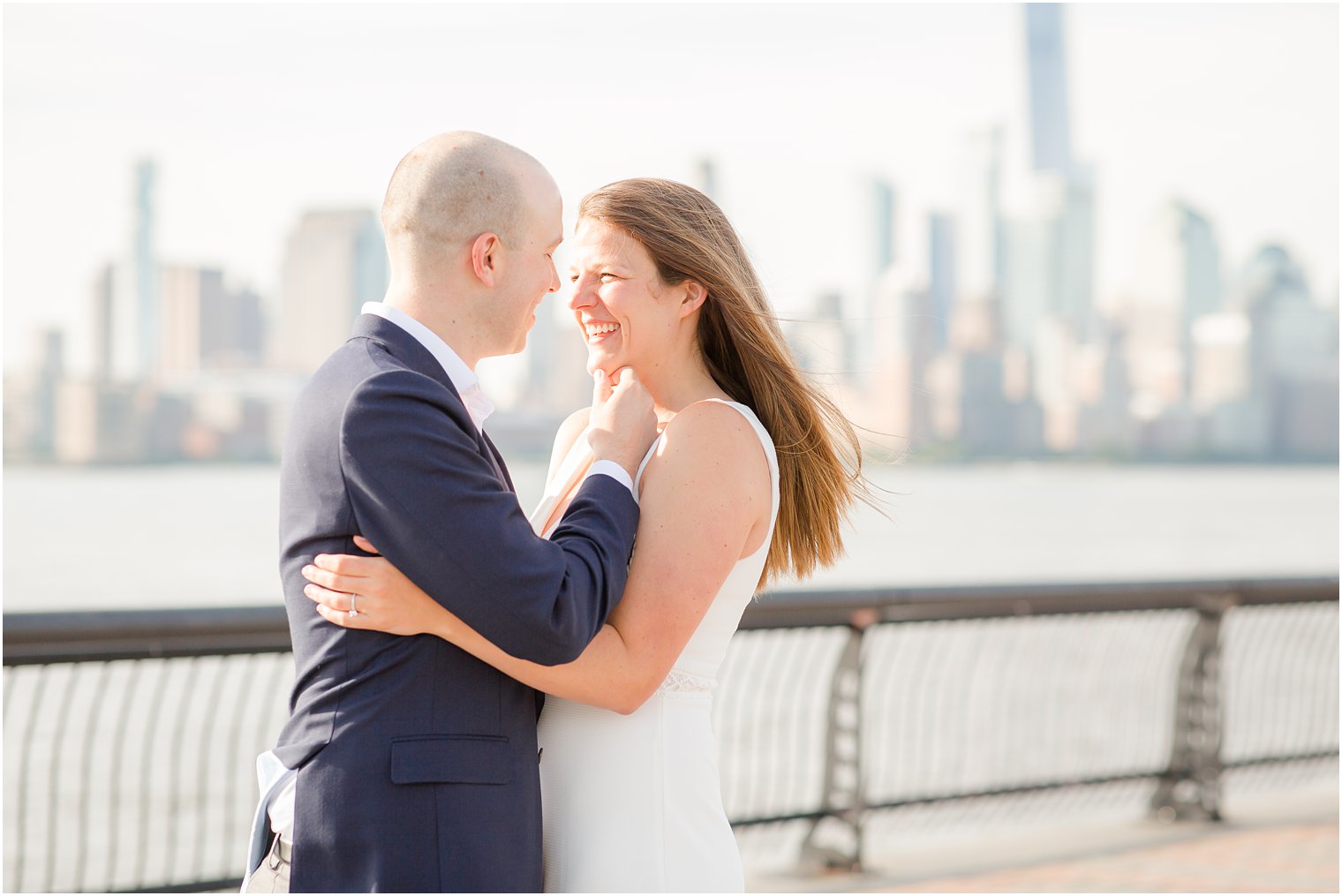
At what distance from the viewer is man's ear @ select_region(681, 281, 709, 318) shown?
2.63 meters

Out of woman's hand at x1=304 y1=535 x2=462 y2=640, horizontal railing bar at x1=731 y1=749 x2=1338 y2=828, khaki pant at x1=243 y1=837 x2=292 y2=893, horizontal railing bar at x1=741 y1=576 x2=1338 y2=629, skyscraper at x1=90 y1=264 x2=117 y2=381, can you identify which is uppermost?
skyscraper at x1=90 y1=264 x2=117 y2=381

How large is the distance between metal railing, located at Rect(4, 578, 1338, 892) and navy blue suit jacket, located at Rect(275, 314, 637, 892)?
7.55 feet

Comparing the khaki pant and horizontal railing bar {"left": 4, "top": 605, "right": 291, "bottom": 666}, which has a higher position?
horizontal railing bar {"left": 4, "top": 605, "right": 291, "bottom": 666}

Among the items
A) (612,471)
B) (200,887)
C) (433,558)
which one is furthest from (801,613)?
(433,558)

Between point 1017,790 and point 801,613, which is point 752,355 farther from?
point 1017,790

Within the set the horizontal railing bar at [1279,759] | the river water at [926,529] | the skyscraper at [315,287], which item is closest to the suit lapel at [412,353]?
the horizontal railing bar at [1279,759]

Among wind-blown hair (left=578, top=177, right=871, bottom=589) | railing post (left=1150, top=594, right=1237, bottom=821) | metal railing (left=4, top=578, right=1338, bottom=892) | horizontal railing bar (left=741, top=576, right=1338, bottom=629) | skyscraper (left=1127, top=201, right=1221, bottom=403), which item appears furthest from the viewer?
skyscraper (left=1127, top=201, right=1221, bottom=403)

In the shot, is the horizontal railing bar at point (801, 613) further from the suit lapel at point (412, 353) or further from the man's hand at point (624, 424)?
the suit lapel at point (412, 353)

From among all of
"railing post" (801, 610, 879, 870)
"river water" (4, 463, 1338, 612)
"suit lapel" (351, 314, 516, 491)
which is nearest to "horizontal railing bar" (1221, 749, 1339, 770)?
"railing post" (801, 610, 879, 870)

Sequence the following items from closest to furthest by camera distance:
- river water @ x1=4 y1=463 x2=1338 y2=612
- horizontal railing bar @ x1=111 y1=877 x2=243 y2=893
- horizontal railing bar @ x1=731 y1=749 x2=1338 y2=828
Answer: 1. horizontal railing bar @ x1=111 y1=877 x2=243 y2=893
2. horizontal railing bar @ x1=731 y1=749 x2=1338 y2=828
3. river water @ x1=4 y1=463 x2=1338 y2=612

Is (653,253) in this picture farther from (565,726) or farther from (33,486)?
(33,486)

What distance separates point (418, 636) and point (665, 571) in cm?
46

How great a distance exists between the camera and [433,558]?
77.7 inches

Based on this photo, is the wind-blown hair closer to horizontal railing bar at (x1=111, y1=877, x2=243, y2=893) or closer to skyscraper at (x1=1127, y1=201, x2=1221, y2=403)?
horizontal railing bar at (x1=111, y1=877, x2=243, y2=893)
